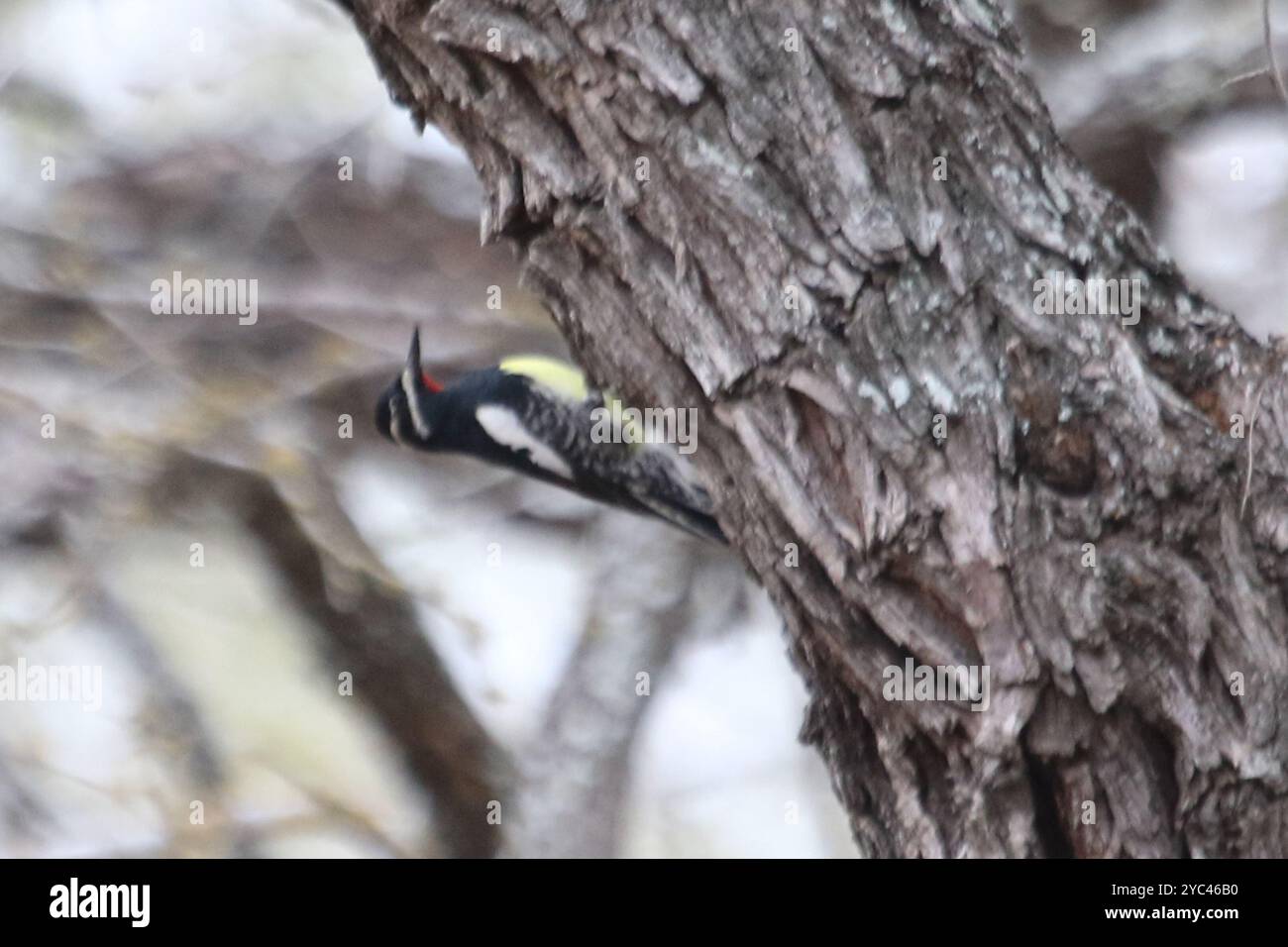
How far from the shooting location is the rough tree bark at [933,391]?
5.99 feet

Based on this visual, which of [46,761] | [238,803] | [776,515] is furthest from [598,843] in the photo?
[776,515]

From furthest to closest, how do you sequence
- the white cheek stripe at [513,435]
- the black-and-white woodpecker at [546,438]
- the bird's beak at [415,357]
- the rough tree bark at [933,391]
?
the white cheek stripe at [513,435], the black-and-white woodpecker at [546,438], the bird's beak at [415,357], the rough tree bark at [933,391]

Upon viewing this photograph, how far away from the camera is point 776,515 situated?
6.21 feet

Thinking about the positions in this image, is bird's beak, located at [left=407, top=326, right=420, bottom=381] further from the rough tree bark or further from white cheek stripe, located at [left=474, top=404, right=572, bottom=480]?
the rough tree bark

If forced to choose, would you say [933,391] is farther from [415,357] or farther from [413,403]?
[413,403]

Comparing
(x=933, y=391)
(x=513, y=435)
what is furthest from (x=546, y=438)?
(x=933, y=391)

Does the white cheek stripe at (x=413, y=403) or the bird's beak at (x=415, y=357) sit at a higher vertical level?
the bird's beak at (x=415, y=357)

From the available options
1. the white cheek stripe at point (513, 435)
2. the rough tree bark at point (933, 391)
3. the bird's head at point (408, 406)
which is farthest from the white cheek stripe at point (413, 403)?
the rough tree bark at point (933, 391)

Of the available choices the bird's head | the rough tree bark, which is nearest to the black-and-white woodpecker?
the bird's head

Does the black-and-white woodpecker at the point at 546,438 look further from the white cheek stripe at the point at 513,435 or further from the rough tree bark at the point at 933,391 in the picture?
the rough tree bark at the point at 933,391

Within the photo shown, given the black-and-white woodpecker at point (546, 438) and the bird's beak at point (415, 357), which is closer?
the bird's beak at point (415, 357)

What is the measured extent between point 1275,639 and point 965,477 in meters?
0.45

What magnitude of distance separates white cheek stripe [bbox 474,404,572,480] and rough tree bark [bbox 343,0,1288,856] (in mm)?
2635

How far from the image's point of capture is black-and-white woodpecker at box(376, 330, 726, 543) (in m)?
4.33
